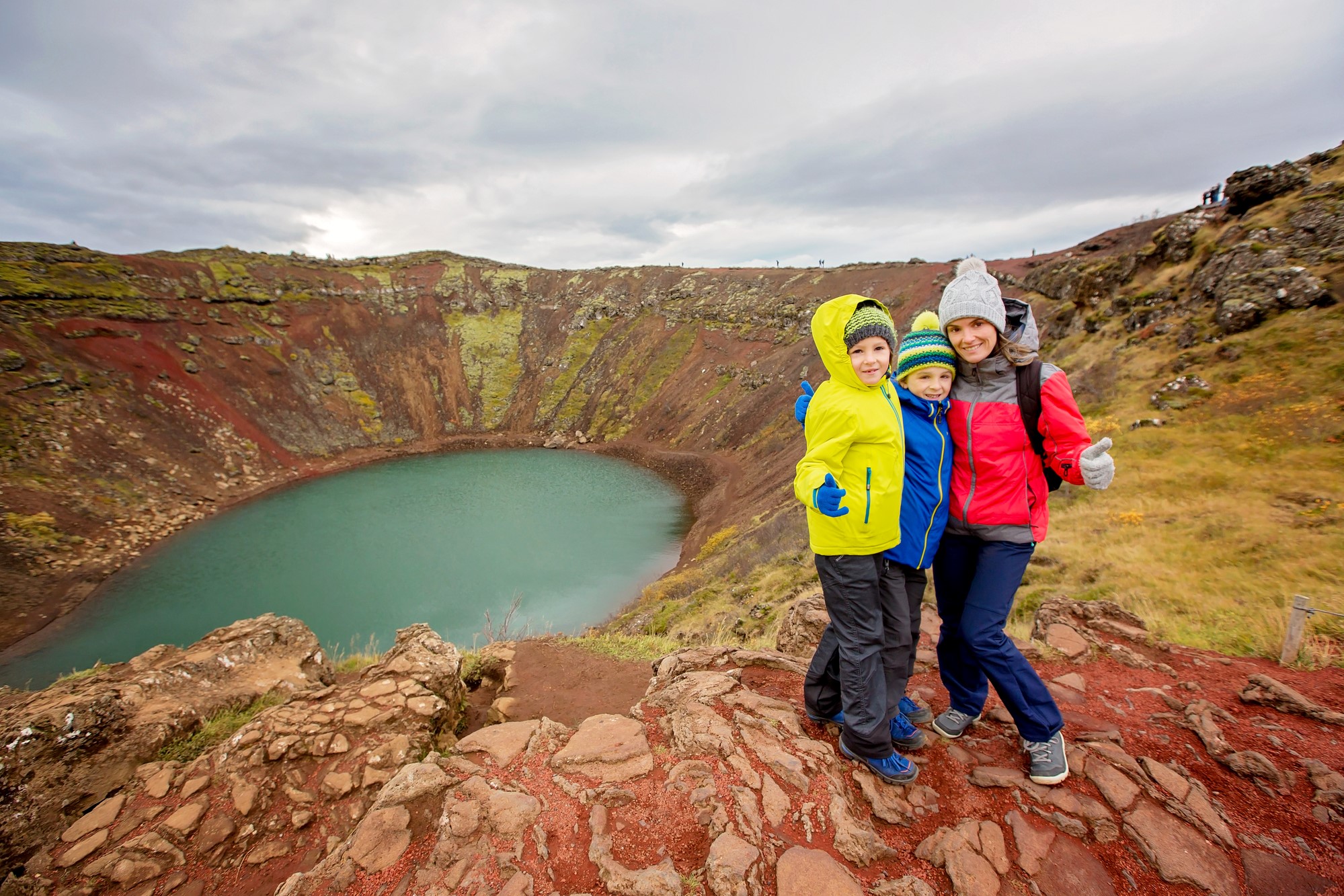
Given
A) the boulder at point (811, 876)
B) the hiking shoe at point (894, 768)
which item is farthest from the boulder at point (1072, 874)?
the boulder at point (811, 876)

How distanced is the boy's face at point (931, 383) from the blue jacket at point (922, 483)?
34mm

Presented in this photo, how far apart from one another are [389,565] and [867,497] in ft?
71.3

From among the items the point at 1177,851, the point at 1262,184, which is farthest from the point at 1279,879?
the point at 1262,184

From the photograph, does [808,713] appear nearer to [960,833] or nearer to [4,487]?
[960,833]

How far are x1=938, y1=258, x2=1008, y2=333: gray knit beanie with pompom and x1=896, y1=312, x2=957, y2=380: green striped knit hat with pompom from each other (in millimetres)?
87

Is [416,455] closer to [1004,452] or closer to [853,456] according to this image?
[853,456]

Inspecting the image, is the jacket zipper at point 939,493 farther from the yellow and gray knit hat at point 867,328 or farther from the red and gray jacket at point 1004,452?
the yellow and gray knit hat at point 867,328

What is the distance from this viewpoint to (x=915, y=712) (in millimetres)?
3627

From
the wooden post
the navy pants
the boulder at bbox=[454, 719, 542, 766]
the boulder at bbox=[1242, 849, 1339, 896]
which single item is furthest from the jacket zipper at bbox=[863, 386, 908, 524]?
the wooden post

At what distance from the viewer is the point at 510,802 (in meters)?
3.09

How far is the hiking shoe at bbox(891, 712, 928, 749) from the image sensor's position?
320 centimetres

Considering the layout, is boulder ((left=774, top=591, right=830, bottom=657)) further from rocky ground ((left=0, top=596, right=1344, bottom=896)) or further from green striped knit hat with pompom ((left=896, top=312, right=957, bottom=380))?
green striped knit hat with pompom ((left=896, top=312, right=957, bottom=380))

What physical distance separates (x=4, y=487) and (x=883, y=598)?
34.2m

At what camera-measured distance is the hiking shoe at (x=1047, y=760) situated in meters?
2.85
